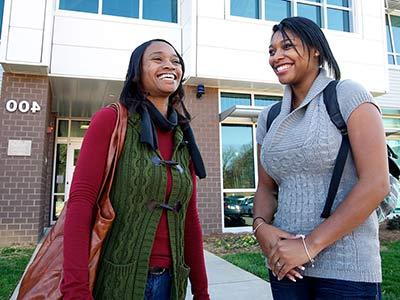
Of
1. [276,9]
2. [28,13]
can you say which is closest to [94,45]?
[28,13]

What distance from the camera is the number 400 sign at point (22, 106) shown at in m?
7.40

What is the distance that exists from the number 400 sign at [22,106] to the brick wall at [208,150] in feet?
10.9

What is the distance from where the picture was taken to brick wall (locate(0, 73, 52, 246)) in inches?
284

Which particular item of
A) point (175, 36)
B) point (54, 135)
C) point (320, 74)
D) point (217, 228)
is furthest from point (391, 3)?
point (320, 74)

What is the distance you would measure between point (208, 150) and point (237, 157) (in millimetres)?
964

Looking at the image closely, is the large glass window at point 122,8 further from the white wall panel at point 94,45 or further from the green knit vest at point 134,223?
the green knit vest at point 134,223

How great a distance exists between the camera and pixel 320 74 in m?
1.64

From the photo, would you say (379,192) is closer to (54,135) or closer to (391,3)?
(54,135)

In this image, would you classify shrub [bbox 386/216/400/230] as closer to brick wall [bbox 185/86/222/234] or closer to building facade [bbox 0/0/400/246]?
building facade [bbox 0/0/400/246]

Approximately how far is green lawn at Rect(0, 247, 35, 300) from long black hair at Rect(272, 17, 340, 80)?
13.2 ft

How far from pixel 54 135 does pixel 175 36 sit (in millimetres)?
4786

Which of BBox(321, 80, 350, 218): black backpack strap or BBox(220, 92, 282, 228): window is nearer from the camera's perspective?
BBox(321, 80, 350, 218): black backpack strap

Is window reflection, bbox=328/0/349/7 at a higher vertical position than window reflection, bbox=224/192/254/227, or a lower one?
higher

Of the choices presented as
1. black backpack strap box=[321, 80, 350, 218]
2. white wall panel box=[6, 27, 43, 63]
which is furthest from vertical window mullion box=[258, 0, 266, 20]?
black backpack strap box=[321, 80, 350, 218]
